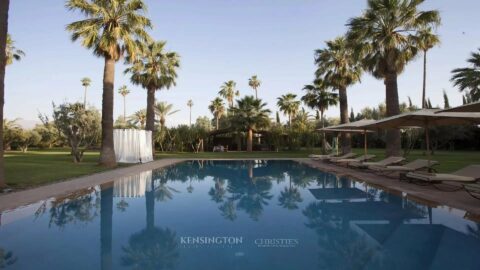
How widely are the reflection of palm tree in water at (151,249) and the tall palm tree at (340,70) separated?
2095 centimetres

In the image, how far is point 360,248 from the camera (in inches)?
199

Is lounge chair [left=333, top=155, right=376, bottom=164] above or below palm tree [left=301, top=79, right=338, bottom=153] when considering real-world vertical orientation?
below

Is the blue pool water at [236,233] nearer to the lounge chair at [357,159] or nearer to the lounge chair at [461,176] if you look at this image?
the lounge chair at [461,176]

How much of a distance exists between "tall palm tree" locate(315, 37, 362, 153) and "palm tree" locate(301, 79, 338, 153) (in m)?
3.54

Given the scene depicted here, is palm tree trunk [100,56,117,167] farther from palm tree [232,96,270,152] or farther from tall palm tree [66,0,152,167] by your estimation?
palm tree [232,96,270,152]

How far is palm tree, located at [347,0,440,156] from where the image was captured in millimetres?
15922

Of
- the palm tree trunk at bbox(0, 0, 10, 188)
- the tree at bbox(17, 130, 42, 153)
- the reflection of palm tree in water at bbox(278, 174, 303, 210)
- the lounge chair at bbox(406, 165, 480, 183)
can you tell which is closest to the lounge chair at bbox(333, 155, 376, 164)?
the reflection of palm tree in water at bbox(278, 174, 303, 210)

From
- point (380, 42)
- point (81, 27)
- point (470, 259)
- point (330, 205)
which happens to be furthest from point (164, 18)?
point (470, 259)

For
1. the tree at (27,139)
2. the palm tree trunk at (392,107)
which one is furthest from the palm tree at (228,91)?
the palm tree trunk at (392,107)

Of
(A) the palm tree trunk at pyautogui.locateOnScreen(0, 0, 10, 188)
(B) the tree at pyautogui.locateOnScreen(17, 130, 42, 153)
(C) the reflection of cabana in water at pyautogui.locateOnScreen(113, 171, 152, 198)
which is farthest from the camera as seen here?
(B) the tree at pyautogui.locateOnScreen(17, 130, 42, 153)

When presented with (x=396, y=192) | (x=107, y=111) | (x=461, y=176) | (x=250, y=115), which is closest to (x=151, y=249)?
(x=396, y=192)

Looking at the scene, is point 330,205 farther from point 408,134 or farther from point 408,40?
point 408,134

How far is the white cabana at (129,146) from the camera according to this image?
21734mm

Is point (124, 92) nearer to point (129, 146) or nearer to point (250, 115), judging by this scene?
point (250, 115)
